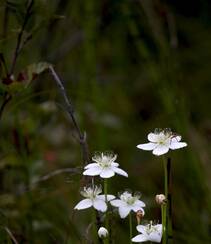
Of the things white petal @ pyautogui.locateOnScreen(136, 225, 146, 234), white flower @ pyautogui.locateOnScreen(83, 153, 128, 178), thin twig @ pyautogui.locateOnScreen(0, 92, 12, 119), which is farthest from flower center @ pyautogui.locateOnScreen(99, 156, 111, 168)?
thin twig @ pyautogui.locateOnScreen(0, 92, 12, 119)

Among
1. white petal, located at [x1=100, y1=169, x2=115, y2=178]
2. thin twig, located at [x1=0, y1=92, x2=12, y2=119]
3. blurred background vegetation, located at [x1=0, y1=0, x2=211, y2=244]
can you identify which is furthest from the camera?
blurred background vegetation, located at [x1=0, y1=0, x2=211, y2=244]

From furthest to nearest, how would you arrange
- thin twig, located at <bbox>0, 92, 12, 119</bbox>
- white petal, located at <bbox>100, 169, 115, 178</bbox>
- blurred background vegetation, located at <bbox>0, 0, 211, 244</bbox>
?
blurred background vegetation, located at <bbox>0, 0, 211, 244</bbox>, thin twig, located at <bbox>0, 92, 12, 119</bbox>, white petal, located at <bbox>100, 169, 115, 178</bbox>

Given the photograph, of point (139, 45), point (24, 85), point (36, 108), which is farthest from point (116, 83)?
point (24, 85)

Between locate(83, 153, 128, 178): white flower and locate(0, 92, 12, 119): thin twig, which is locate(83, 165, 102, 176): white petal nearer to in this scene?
locate(83, 153, 128, 178): white flower

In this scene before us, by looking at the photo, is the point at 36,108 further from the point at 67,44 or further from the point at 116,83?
the point at 116,83

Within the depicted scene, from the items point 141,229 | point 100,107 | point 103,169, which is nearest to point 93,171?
point 103,169

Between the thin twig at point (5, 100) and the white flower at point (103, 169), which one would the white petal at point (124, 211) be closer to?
the white flower at point (103, 169)
